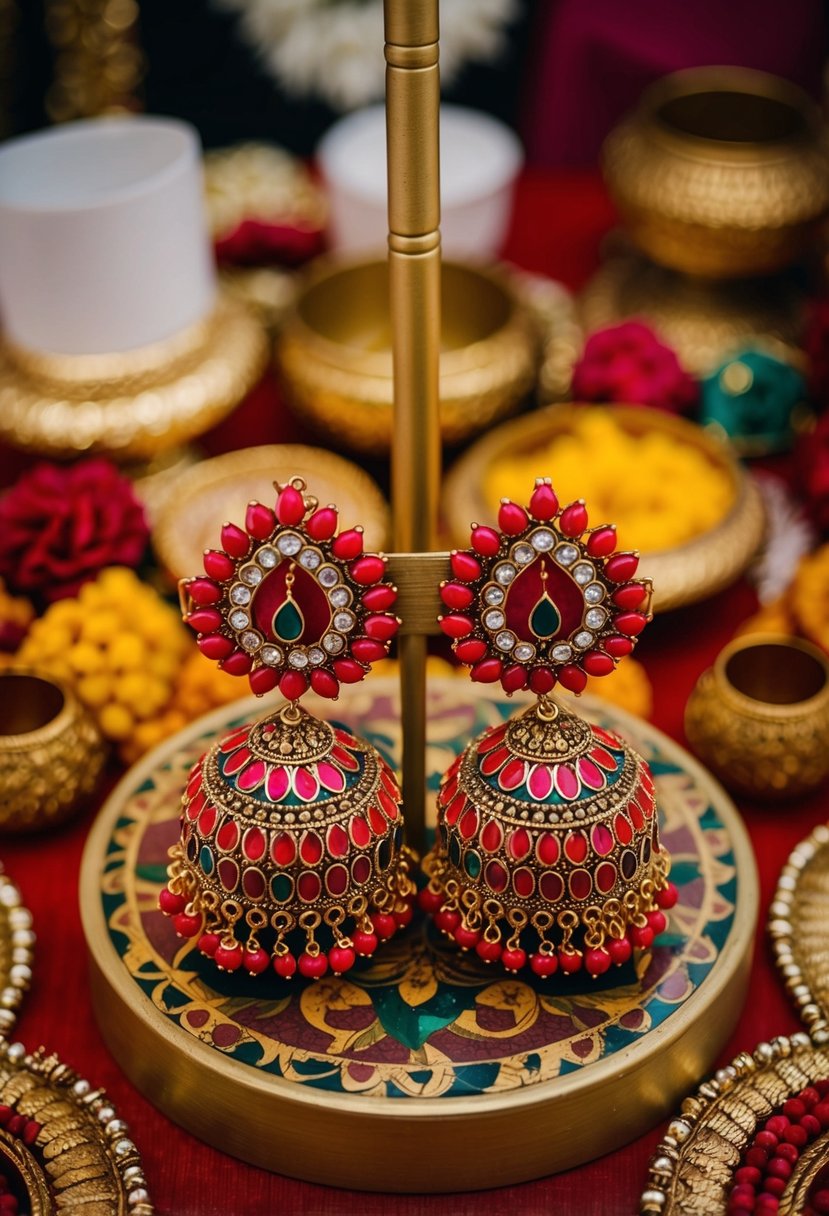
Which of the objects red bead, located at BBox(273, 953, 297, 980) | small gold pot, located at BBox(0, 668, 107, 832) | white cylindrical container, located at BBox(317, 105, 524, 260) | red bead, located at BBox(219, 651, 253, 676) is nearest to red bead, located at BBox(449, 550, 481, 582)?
red bead, located at BBox(219, 651, 253, 676)

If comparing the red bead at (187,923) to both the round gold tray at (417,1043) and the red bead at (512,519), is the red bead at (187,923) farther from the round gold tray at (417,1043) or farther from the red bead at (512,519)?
the red bead at (512,519)

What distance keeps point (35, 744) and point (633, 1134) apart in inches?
15.6

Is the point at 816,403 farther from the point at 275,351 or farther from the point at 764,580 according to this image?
the point at 275,351

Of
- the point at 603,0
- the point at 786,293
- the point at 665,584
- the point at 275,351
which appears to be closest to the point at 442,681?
the point at 665,584

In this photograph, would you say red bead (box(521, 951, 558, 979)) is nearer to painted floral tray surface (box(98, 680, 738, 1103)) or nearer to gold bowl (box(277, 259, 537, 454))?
painted floral tray surface (box(98, 680, 738, 1103))

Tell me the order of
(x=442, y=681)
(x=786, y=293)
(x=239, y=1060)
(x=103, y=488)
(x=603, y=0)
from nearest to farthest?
(x=239, y=1060), (x=442, y=681), (x=103, y=488), (x=786, y=293), (x=603, y=0)

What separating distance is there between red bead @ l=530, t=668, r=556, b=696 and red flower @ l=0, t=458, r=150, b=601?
0.43 metres

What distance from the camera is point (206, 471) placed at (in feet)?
3.57

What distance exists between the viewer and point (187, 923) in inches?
26.2

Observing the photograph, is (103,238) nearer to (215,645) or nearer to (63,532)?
(63,532)

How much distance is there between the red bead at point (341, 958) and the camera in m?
0.65

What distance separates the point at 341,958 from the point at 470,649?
164 mm

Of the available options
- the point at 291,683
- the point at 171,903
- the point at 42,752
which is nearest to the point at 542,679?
the point at 291,683

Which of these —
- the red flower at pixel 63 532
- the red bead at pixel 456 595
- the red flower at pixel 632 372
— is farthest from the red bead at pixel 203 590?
the red flower at pixel 632 372
